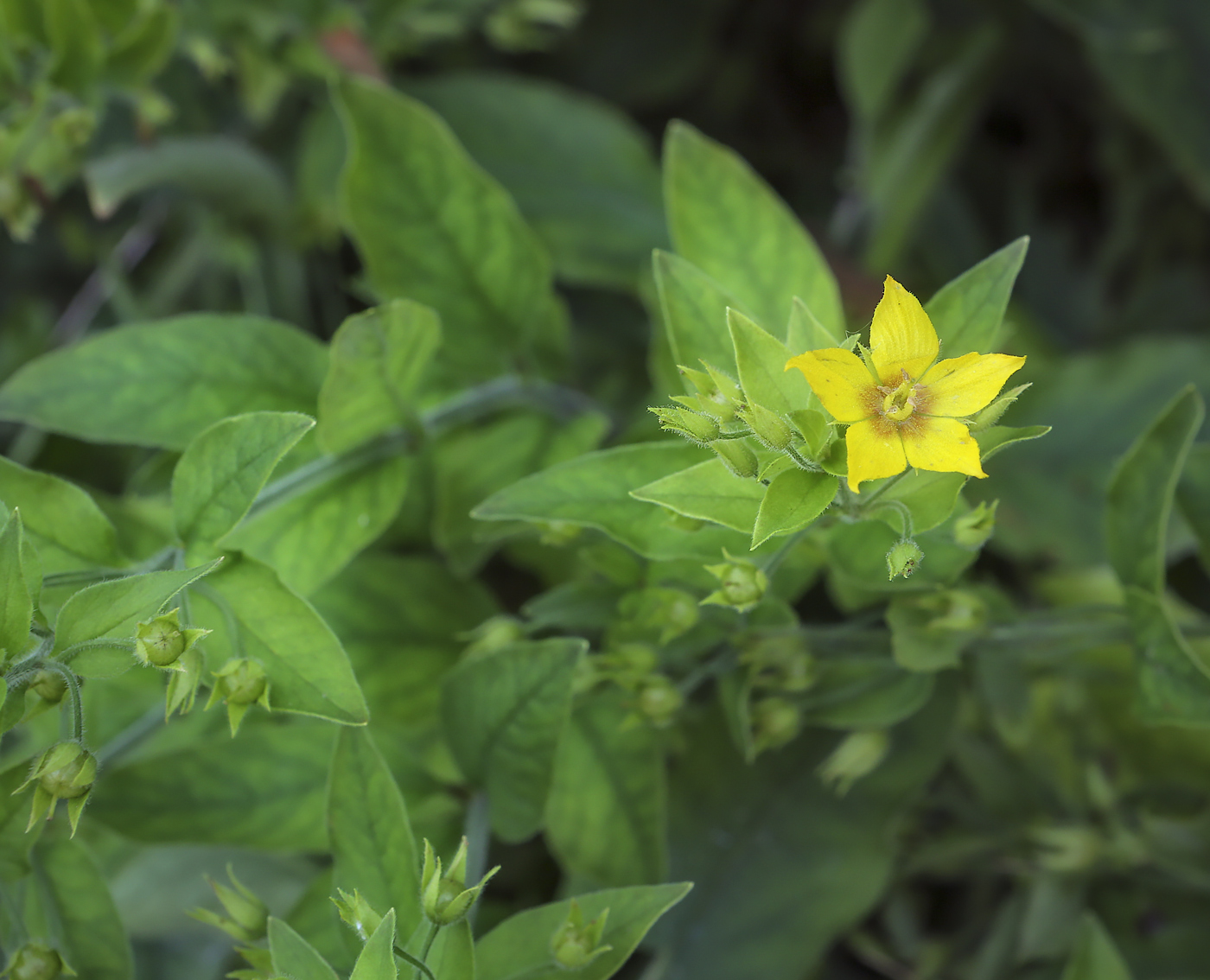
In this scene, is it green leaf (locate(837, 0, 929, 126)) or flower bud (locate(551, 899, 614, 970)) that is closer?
flower bud (locate(551, 899, 614, 970))

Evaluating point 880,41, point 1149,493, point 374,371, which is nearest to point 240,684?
point 374,371

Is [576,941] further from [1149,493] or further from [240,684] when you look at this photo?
[1149,493]

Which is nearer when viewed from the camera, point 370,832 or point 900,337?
point 900,337

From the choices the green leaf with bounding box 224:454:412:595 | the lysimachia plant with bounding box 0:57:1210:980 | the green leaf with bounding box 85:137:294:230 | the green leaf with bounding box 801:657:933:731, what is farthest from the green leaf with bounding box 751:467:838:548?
the green leaf with bounding box 85:137:294:230

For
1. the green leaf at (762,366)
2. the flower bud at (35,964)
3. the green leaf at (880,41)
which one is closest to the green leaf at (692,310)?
the green leaf at (762,366)

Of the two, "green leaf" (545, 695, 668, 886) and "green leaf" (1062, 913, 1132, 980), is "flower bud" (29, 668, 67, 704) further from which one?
"green leaf" (1062, 913, 1132, 980)

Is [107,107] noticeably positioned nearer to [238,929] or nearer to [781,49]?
[781,49]

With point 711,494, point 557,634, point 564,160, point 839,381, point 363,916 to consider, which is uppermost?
point 839,381

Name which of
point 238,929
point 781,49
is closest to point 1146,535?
point 238,929
